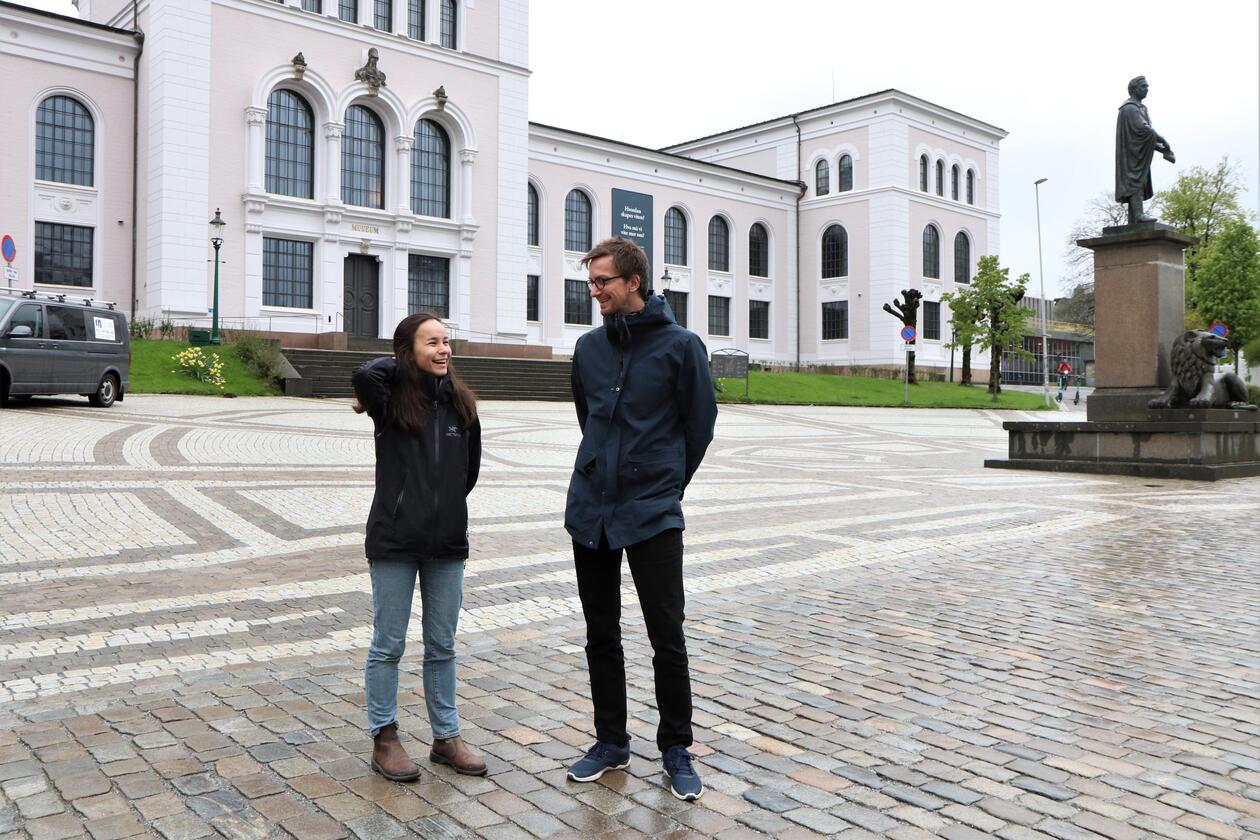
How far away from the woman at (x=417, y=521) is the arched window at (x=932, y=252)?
2511 inches

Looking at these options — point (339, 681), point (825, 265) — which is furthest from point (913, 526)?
point (825, 265)

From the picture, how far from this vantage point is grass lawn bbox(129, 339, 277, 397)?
2765 cm

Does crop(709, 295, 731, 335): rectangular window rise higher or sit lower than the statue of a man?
higher

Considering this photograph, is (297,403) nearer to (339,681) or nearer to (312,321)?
(312,321)

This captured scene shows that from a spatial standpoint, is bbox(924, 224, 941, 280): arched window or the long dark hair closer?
the long dark hair

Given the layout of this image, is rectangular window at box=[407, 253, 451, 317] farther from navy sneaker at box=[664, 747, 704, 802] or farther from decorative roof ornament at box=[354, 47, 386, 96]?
navy sneaker at box=[664, 747, 704, 802]

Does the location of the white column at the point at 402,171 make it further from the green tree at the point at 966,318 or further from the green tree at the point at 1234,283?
the green tree at the point at 1234,283

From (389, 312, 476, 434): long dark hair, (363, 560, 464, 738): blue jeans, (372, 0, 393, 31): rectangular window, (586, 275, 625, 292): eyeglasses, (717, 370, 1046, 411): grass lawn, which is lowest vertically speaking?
(363, 560, 464, 738): blue jeans

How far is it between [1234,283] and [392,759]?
5321 centimetres

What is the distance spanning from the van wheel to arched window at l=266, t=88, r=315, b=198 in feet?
64.4

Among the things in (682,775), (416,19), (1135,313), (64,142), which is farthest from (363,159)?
(682,775)

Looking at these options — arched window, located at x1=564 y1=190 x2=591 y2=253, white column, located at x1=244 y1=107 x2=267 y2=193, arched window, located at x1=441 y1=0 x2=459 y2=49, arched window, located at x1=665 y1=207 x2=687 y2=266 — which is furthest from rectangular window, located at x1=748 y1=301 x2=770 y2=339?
white column, located at x1=244 y1=107 x2=267 y2=193

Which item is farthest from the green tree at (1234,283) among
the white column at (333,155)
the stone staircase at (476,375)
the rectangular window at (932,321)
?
the white column at (333,155)

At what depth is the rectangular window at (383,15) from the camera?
42.1 meters
